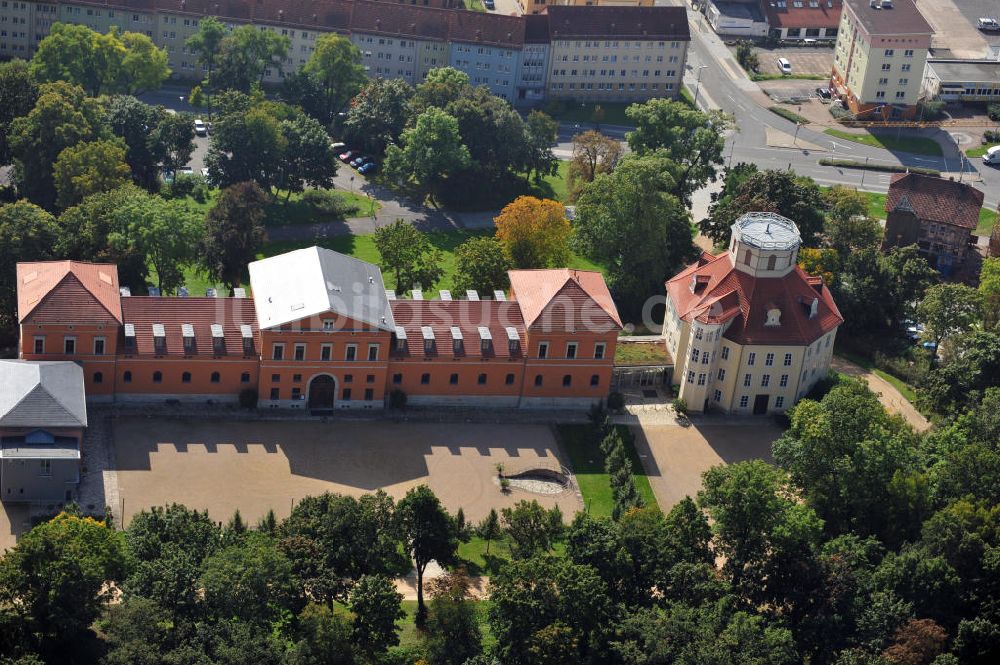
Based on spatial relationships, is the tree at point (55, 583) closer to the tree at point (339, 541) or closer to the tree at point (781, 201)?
the tree at point (339, 541)

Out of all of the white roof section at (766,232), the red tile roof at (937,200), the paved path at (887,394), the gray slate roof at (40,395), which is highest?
the white roof section at (766,232)

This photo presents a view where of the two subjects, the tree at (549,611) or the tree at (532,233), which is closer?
the tree at (549,611)

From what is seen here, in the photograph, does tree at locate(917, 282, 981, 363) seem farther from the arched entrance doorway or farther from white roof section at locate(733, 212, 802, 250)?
the arched entrance doorway

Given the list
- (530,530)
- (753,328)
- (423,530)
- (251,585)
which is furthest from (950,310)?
(251,585)

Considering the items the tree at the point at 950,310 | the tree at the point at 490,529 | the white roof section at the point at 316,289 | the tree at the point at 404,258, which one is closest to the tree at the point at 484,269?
the tree at the point at 404,258

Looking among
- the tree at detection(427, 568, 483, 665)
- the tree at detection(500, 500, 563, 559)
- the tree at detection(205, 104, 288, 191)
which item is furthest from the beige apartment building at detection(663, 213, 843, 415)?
the tree at detection(205, 104, 288, 191)

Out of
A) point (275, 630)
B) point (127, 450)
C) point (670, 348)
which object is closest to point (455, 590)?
point (275, 630)
